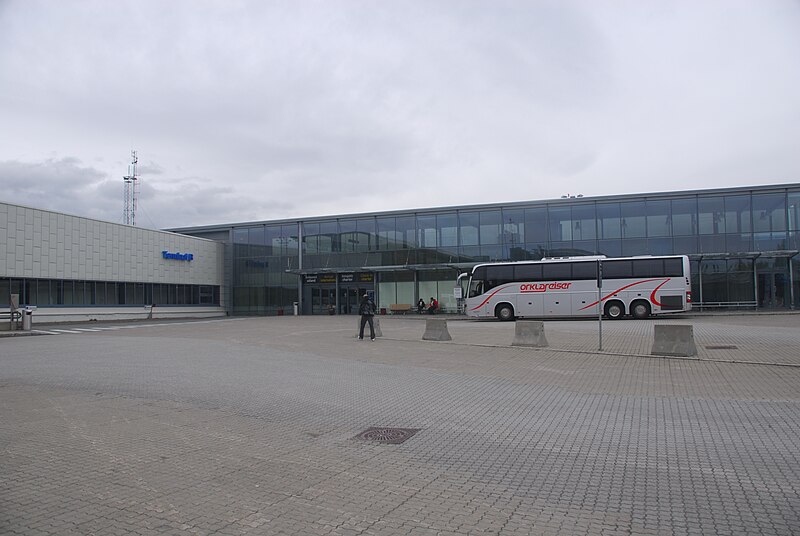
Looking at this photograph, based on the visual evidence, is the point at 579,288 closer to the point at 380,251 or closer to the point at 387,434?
the point at 380,251

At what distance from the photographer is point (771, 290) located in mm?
38219

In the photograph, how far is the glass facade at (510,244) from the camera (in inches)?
1521

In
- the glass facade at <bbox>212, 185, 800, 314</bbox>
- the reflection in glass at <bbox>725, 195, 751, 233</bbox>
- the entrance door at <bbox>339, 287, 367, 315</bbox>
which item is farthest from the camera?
the entrance door at <bbox>339, 287, 367, 315</bbox>

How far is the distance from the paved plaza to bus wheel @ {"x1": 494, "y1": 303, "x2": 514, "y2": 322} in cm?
2054

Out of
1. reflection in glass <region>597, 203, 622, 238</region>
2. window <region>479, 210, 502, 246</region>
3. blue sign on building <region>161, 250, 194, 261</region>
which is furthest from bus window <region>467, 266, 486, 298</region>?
blue sign on building <region>161, 250, 194, 261</region>

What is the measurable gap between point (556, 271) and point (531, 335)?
53.0 feet

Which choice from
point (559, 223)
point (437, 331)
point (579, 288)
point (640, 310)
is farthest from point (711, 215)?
point (437, 331)

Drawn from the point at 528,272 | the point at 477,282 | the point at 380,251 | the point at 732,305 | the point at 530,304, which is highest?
the point at 380,251

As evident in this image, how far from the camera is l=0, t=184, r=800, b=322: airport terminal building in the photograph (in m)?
38.2

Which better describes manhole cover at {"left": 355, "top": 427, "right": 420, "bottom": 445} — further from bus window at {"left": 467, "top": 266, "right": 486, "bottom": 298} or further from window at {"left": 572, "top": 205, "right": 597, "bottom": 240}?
window at {"left": 572, "top": 205, "right": 597, "bottom": 240}

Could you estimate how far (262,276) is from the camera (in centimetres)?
5331

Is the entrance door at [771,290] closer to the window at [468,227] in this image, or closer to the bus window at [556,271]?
the bus window at [556,271]

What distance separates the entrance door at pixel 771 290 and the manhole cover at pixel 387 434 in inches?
1518

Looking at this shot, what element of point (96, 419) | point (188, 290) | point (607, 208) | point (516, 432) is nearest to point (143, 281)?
point (188, 290)
